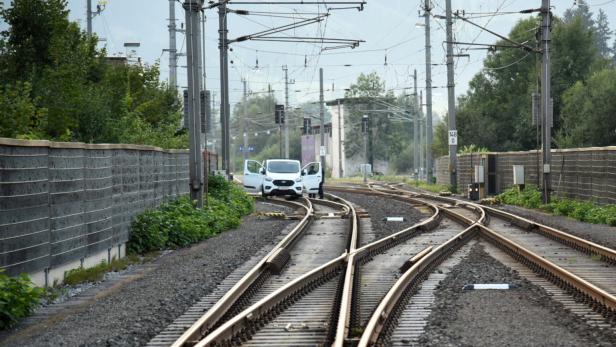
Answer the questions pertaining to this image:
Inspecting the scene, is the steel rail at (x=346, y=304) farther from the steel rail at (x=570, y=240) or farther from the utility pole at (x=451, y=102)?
the utility pole at (x=451, y=102)

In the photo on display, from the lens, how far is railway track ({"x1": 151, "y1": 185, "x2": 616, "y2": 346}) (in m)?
9.85

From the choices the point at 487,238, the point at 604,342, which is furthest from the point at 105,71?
the point at 604,342

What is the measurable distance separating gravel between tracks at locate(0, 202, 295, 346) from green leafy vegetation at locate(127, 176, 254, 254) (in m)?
0.63

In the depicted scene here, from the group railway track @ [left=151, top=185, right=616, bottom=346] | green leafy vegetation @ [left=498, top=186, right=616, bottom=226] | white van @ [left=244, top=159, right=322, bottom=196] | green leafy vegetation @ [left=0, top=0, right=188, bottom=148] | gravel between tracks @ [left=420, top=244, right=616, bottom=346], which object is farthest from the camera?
white van @ [left=244, top=159, right=322, bottom=196]

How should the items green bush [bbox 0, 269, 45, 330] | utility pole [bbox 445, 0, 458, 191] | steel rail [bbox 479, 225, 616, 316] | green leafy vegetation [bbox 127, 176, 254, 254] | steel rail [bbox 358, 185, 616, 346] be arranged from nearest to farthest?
steel rail [bbox 358, 185, 616, 346]
green bush [bbox 0, 269, 45, 330]
steel rail [bbox 479, 225, 616, 316]
green leafy vegetation [bbox 127, 176, 254, 254]
utility pole [bbox 445, 0, 458, 191]

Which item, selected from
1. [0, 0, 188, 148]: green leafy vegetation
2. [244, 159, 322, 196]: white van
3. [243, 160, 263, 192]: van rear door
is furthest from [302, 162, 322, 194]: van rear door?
[0, 0, 188, 148]: green leafy vegetation

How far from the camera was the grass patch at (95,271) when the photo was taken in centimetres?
1477

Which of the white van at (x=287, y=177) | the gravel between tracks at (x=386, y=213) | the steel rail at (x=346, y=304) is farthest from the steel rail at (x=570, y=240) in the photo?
the white van at (x=287, y=177)

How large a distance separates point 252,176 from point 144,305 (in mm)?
36262

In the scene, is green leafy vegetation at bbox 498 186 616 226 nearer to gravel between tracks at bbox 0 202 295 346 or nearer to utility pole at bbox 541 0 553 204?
utility pole at bbox 541 0 553 204

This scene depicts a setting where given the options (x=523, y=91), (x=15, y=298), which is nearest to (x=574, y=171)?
(x=15, y=298)

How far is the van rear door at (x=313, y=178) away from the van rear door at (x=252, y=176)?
8.79ft

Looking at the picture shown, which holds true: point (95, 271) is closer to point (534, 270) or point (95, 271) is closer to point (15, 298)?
point (15, 298)

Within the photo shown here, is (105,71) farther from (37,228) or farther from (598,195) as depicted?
(37,228)
